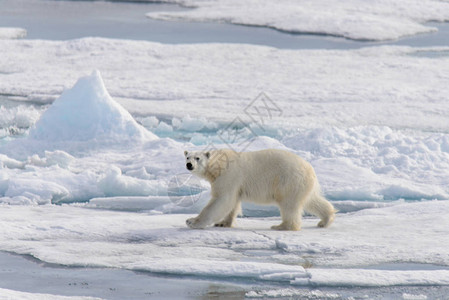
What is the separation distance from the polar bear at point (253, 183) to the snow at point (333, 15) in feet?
40.7

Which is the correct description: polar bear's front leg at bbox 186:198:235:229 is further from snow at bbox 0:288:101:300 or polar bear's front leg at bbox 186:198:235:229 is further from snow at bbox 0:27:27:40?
snow at bbox 0:27:27:40

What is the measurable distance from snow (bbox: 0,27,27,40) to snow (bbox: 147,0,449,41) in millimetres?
4276

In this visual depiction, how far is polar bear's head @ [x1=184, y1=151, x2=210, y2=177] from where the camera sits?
540 centimetres

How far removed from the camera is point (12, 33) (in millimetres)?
17438

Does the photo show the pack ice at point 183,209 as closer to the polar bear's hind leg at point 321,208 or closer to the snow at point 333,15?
the polar bear's hind leg at point 321,208

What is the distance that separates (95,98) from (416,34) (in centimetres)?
1110

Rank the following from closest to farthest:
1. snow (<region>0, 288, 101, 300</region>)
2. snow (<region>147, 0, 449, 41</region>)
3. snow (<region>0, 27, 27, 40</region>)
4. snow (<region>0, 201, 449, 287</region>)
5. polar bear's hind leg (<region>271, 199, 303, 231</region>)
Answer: snow (<region>0, 288, 101, 300</region>)
snow (<region>0, 201, 449, 287</region>)
polar bear's hind leg (<region>271, 199, 303, 231</region>)
snow (<region>0, 27, 27, 40</region>)
snow (<region>147, 0, 449, 41</region>)

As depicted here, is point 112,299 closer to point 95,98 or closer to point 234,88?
point 95,98

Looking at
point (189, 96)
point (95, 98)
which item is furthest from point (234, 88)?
point (95, 98)

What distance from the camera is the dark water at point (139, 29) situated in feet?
55.9

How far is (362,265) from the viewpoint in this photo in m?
4.80

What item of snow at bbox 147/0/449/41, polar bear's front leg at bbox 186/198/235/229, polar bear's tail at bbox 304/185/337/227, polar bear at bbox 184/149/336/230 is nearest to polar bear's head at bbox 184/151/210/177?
polar bear at bbox 184/149/336/230

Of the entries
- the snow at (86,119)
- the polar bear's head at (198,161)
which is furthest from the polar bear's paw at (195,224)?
the snow at (86,119)

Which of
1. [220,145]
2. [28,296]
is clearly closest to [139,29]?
[220,145]
